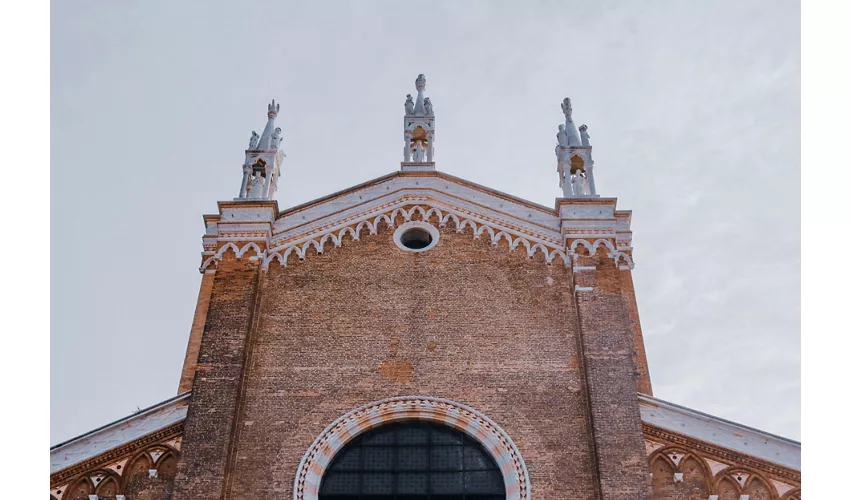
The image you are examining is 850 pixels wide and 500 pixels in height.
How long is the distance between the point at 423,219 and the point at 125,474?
21.4 ft

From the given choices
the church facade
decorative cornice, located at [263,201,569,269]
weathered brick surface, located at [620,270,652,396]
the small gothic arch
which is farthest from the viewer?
the small gothic arch

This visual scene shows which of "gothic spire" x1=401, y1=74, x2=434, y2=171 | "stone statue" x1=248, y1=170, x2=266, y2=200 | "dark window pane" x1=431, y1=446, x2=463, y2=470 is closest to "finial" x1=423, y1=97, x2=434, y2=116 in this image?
"gothic spire" x1=401, y1=74, x2=434, y2=171

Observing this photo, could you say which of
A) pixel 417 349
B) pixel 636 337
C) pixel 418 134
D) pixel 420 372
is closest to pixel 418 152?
pixel 418 134

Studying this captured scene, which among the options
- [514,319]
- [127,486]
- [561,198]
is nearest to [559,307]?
[514,319]

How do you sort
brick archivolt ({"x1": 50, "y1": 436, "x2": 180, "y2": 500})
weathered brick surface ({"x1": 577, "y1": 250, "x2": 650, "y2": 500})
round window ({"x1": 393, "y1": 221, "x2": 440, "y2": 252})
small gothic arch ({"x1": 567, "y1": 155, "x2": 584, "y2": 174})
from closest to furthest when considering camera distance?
weathered brick surface ({"x1": 577, "y1": 250, "x2": 650, "y2": 500}) < brick archivolt ({"x1": 50, "y1": 436, "x2": 180, "y2": 500}) < round window ({"x1": 393, "y1": 221, "x2": 440, "y2": 252}) < small gothic arch ({"x1": 567, "y1": 155, "x2": 584, "y2": 174})

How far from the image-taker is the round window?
1584 cm

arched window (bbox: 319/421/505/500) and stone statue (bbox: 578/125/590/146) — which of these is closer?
arched window (bbox: 319/421/505/500)

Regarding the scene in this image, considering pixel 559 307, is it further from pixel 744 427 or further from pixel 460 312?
pixel 744 427

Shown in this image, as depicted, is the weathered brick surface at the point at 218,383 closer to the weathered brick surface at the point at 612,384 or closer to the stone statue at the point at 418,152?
the stone statue at the point at 418,152

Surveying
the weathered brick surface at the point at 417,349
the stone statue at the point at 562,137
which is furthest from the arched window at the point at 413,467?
the stone statue at the point at 562,137

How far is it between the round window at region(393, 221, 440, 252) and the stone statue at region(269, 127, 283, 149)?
10.4 ft

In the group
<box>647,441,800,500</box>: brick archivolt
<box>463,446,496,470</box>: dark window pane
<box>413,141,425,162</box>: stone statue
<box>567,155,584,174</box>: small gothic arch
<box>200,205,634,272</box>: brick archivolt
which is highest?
<box>413,141,425,162</box>: stone statue

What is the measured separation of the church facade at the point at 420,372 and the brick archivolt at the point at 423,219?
1.4 inches

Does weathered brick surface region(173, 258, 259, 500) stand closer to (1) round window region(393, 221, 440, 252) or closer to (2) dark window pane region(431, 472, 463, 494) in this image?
(1) round window region(393, 221, 440, 252)
